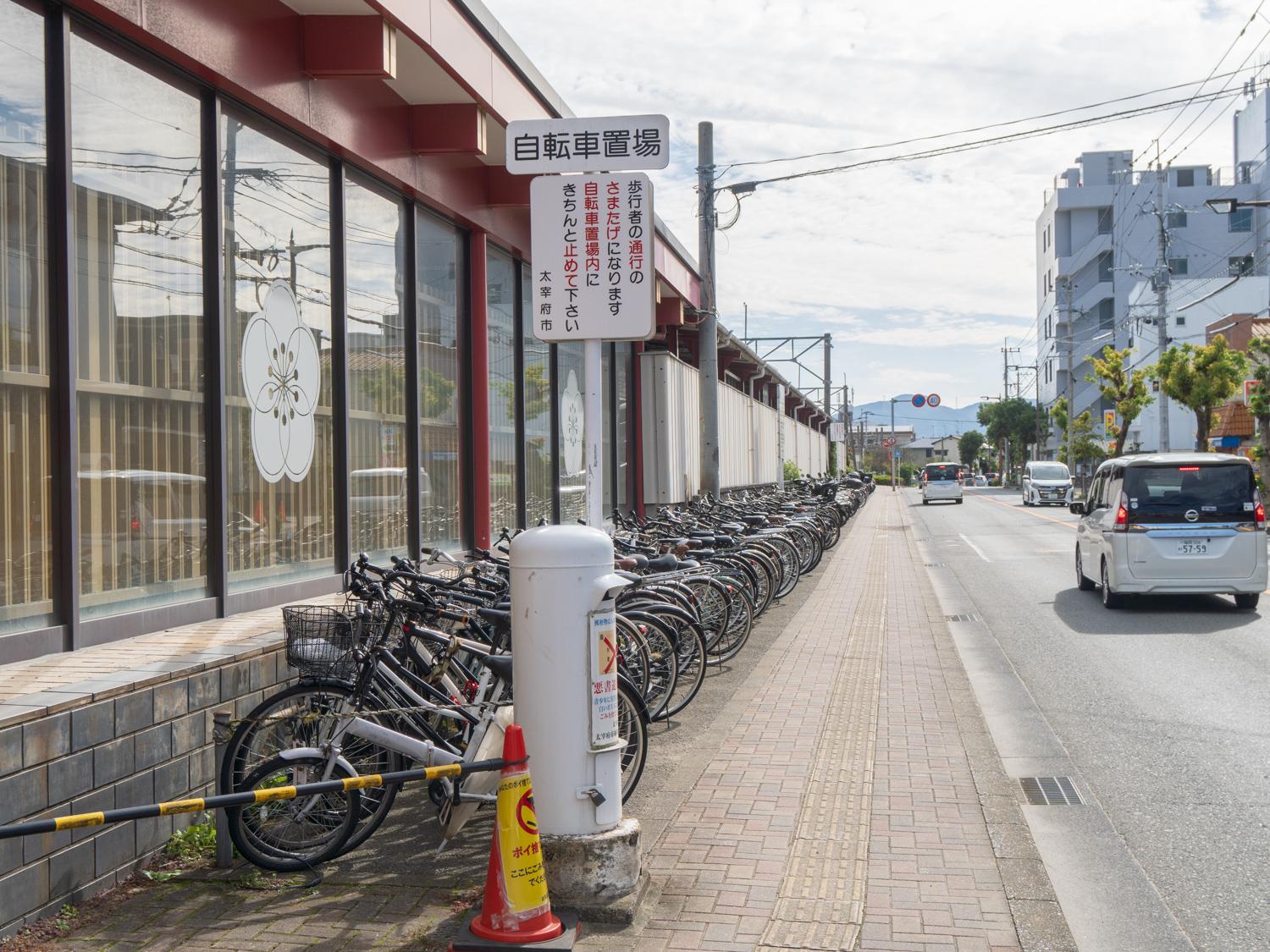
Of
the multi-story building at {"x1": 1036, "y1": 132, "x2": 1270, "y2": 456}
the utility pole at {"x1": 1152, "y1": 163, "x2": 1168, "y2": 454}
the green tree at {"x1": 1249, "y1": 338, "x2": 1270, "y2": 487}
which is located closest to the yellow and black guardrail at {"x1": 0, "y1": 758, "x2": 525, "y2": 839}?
the green tree at {"x1": 1249, "y1": 338, "x2": 1270, "y2": 487}

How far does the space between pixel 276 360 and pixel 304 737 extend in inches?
143

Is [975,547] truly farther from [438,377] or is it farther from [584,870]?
[584,870]

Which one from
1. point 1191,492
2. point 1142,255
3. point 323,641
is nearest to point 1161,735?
point 323,641

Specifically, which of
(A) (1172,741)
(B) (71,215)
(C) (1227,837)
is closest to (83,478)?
(B) (71,215)

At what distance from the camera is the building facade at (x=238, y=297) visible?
5.77m

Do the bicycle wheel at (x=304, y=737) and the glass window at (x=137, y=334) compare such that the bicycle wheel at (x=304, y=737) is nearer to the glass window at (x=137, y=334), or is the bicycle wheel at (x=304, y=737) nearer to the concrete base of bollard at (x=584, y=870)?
the concrete base of bollard at (x=584, y=870)

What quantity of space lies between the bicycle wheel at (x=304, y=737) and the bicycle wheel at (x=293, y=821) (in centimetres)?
6

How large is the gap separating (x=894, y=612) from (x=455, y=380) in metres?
5.90

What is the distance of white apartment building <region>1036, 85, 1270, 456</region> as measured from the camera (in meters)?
68.2

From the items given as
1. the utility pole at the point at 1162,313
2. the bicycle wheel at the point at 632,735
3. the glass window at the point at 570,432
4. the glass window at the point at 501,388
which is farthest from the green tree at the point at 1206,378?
the bicycle wheel at the point at 632,735

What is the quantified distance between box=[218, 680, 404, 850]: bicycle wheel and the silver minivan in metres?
10.5

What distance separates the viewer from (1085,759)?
7.04 m

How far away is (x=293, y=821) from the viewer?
16.5 ft

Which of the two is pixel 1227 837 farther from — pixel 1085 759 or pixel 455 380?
pixel 455 380
